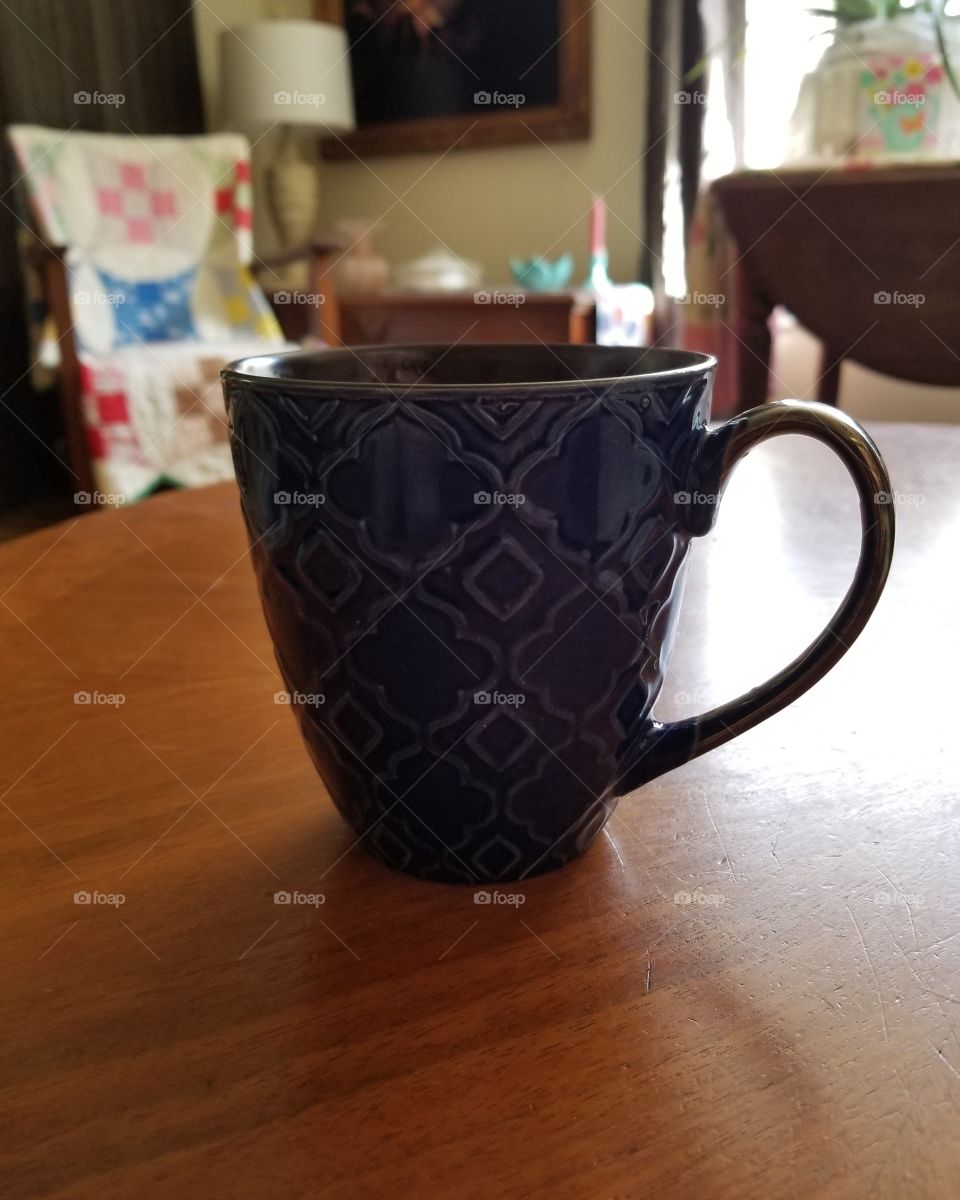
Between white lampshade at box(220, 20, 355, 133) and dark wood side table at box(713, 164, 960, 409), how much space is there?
161cm

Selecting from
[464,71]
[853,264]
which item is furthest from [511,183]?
[853,264]

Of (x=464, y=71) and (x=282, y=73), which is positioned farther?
(x=464, y=71)

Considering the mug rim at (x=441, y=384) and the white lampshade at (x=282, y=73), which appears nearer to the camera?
the mug rim at (x=441, y=384)

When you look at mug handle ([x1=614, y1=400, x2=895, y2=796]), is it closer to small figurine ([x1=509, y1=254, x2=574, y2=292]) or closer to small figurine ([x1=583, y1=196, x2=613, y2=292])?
small figurine ([x1=583, y1=196, x2=613, y2=292])

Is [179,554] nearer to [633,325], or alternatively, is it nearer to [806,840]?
[806,840]

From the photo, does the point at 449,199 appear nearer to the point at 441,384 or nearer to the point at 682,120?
the point at 682,120

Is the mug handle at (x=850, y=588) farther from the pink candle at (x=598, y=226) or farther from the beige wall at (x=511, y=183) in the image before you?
the beige wall at (x=511, y=183)

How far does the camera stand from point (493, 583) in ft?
0.81

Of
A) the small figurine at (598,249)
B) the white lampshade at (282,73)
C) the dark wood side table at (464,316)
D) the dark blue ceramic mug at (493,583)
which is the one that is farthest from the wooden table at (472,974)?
the white lampshade at (282,73)

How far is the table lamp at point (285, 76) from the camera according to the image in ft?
9.11

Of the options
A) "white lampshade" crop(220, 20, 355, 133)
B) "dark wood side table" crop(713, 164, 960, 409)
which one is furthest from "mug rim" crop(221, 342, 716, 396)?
"white lampshade" crop(220, 20, 355, 133)

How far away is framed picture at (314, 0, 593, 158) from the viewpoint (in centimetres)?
287

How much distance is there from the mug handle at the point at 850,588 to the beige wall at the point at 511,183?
2.92 metres

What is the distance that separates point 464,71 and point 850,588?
10.2 feet
